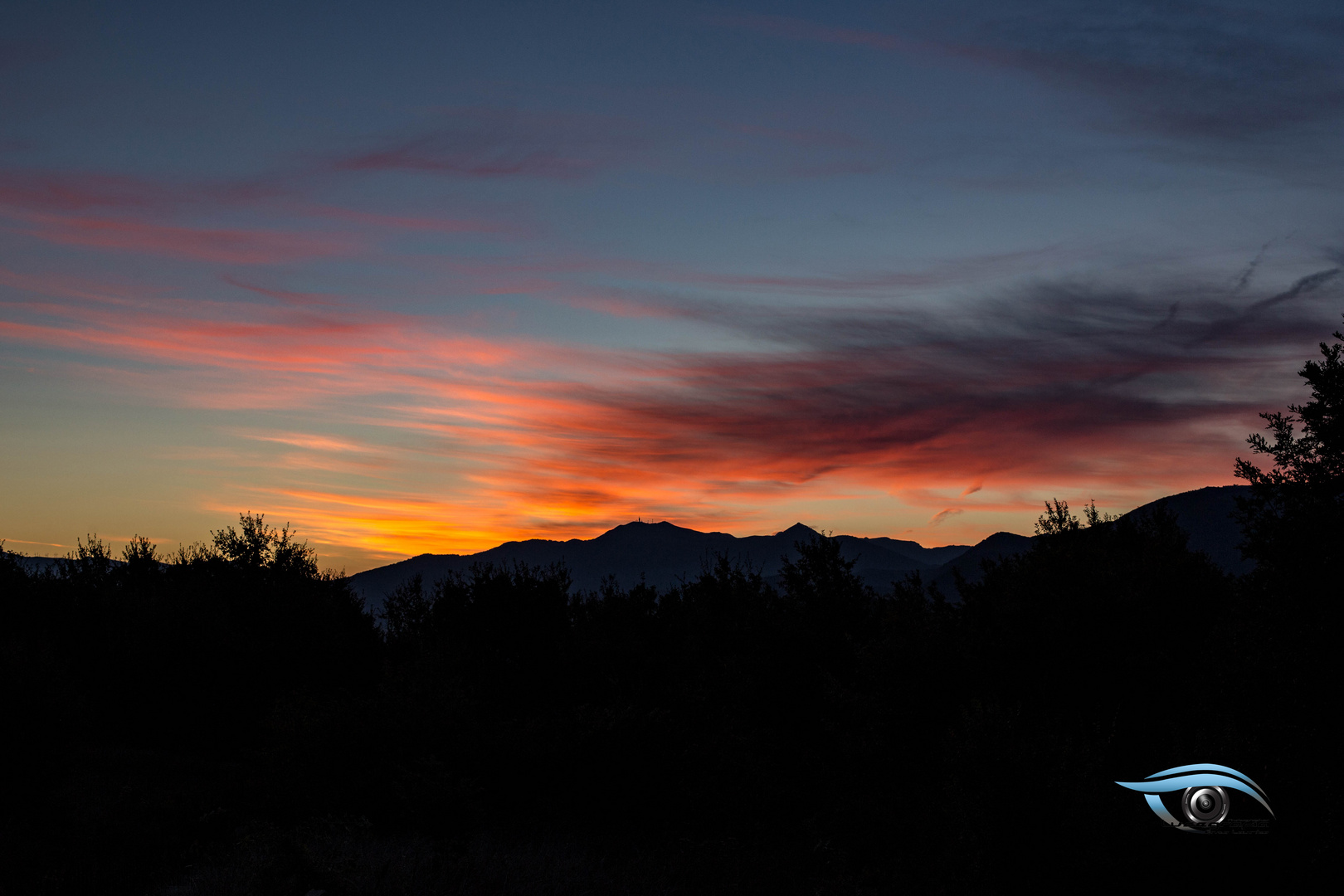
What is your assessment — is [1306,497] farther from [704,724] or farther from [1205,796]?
[704,724]

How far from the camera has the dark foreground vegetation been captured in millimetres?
15406

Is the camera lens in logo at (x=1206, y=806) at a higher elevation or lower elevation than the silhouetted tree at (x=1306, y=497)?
lower

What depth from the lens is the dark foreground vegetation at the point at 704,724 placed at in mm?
15406

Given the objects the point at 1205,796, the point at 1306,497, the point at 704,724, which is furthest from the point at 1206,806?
the point at 704,724

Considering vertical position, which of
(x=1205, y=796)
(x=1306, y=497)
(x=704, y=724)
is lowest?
(x=704, y=724)

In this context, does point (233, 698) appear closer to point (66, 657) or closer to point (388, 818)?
point (66, 657)

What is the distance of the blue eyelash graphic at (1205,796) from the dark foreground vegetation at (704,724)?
12.8 inches

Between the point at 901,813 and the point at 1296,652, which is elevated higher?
the point at 1296,652

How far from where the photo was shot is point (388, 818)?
20.6 meters

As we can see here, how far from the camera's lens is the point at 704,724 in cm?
2697

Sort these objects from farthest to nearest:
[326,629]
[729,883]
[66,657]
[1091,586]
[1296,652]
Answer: [326,629], [66,657], [1091,586], [729,883], [1296,652]

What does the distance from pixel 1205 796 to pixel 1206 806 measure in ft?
0.51

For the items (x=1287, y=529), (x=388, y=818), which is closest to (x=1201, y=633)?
(x=1287, y=529)

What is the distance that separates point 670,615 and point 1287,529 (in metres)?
25.5
